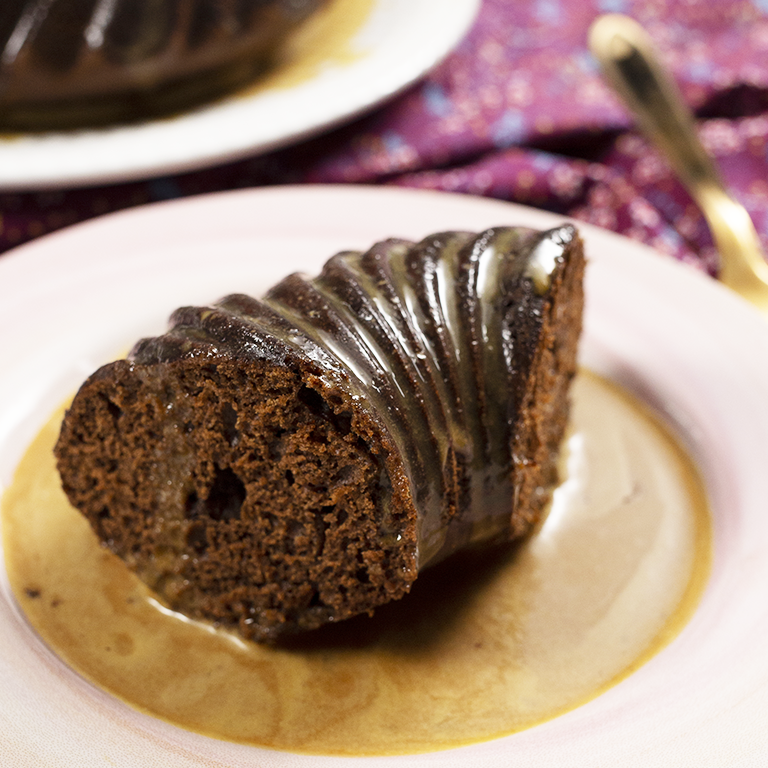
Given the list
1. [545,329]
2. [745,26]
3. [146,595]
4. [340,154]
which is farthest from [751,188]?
[146,595]

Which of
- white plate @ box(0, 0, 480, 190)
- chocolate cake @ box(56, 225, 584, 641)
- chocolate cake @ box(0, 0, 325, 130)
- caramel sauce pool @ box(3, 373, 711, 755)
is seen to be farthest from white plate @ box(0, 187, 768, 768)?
chocolate cake @ box(0, 0, 325, 130)

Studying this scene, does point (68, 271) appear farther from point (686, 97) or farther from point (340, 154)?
point (686, 97)

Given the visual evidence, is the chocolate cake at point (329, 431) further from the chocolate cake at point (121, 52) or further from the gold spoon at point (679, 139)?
the chocolate cake at point (121, 52)

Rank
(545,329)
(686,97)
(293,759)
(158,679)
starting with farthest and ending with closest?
(686,97) < (545,329) < (158,679) < (293,759)

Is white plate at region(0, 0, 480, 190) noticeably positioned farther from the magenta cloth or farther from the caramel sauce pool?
the caramel sauce pool

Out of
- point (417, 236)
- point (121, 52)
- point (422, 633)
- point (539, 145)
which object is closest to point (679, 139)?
point (539, 145)

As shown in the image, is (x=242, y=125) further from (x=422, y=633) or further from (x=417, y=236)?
(x=422, y=633)

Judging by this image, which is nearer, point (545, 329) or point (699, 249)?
point (545, 329)
